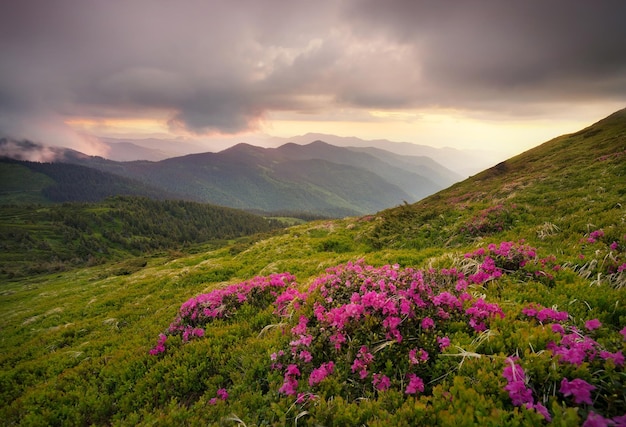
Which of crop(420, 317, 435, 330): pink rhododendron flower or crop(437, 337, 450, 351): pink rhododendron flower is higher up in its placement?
crop(420, 317, 435, 330): pink rhododendron flower

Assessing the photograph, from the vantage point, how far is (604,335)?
519cm

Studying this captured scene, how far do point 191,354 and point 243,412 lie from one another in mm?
3270

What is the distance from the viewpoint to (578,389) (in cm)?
383

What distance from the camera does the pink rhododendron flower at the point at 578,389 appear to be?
12.3ft

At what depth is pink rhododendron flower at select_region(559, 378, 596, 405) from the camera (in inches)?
147

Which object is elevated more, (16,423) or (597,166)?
(597,166)

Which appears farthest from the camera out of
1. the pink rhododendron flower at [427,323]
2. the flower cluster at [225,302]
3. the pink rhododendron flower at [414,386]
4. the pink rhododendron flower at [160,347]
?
the flower cluster at [225,302]

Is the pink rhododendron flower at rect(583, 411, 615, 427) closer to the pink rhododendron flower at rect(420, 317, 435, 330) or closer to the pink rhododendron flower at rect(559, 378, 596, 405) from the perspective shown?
the pink rhododendron flower at rect(559, 378, 596, 405)

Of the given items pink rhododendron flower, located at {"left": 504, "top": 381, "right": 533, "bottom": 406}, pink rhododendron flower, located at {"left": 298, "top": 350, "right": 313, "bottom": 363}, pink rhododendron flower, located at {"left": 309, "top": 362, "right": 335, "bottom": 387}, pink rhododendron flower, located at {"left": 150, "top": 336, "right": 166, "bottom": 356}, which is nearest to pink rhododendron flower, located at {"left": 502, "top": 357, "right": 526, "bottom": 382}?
pink rhododendron flower, located at {"left": 504, "top": 381, "right": 533, "bottom": 406}

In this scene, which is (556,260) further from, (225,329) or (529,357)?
(225,329)

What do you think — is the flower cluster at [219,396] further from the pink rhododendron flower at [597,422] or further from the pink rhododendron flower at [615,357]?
the pink rhododendron flower at [615,357]

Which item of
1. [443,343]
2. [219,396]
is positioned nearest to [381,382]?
[443,343]

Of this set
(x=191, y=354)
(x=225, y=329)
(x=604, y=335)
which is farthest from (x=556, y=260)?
(x=191, y=354)

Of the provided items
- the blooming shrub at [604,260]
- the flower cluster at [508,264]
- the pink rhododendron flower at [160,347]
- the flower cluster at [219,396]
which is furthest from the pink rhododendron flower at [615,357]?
the pink rhododendron flower at [160,347]
